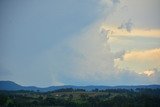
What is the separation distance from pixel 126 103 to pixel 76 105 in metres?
18.0

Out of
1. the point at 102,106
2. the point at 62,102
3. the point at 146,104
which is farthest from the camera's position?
the point at 62,102

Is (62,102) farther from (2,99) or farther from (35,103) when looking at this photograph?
(2,99)

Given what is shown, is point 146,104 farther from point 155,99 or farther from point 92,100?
point 92,100

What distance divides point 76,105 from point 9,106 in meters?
24.1

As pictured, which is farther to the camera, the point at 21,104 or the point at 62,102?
the point at 62,102

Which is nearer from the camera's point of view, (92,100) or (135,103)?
(135,103)

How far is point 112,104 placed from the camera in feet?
448

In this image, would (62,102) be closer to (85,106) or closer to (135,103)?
(85,106)

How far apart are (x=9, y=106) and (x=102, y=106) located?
3306cm

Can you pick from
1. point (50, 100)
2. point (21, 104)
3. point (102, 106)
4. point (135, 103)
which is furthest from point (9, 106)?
point (135, 103)

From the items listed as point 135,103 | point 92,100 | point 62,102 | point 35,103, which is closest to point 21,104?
point 35,103

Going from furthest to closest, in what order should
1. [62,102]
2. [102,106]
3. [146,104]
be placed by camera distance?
[62,102], [102,106], [146,104]

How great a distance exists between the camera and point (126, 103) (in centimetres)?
13175

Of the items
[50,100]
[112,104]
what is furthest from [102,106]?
[50,100]
